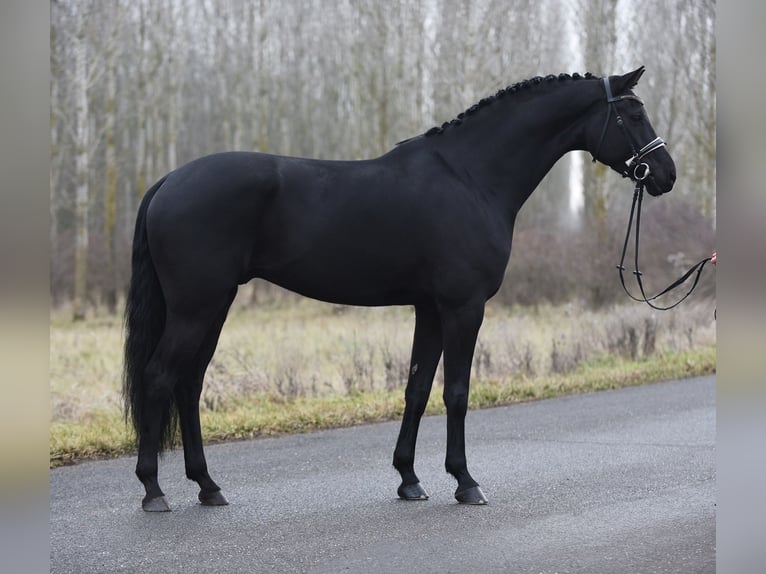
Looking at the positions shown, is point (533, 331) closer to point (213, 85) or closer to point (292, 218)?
point (292, 218)

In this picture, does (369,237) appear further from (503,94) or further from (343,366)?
(343,366)

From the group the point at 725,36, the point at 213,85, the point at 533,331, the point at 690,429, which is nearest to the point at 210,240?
the point at 725,36

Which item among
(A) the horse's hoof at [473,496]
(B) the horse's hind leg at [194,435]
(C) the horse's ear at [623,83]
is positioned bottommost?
(A) the horse's hoof at [473,496]

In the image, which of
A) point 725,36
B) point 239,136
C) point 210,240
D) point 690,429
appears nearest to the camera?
point 725,36

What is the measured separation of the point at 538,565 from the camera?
4.37 metres

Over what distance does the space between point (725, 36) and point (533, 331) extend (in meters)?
11.6

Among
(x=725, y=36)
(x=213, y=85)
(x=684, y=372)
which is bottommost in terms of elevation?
(x=684, y=372)

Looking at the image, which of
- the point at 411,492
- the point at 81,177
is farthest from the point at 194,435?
the point at 81,177

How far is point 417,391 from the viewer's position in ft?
19.1

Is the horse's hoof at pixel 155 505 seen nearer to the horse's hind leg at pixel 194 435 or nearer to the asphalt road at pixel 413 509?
the asphalt road at pixel 413 509

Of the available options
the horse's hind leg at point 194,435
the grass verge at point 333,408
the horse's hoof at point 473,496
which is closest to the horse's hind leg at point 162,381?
the horse's hind leg at point 194,435

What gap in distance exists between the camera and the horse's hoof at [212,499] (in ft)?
18.5

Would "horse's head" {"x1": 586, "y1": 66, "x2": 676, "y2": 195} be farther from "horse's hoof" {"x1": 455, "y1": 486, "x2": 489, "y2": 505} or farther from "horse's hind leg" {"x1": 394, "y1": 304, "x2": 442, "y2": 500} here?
"horse's hoof" {"x1": 455, "y1": 486, "x2": 489, "y2": 505}

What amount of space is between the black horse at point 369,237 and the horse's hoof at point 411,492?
12 millimetres
